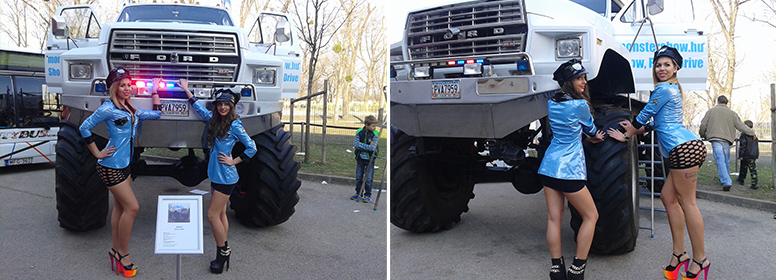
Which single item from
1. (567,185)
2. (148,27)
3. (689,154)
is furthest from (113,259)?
(689,154)

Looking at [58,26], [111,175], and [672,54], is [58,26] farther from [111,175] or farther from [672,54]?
[672,54]

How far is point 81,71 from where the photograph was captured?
558cm

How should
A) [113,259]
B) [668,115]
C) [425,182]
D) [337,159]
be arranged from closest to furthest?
1. [668,115]
2. [113,259]
3. [425,182]
4. [337,159]

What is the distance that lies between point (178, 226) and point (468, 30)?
116 inches

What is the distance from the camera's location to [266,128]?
589 cm

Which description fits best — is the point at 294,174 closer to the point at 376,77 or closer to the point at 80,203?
the point at 80,203

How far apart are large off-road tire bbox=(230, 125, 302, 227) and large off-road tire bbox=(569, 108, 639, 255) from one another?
300 centimetres

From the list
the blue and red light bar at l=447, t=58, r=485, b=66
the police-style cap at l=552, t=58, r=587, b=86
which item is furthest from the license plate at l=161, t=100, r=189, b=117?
the police-style cap at l=552, t=58, r=587, b=86

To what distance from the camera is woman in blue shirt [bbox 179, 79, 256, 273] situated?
16.1 feet

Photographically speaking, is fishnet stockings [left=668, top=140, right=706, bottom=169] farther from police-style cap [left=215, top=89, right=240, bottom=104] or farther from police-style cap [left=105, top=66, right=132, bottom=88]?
police-style cap [left=105, top=66, right=132, bottom=88]

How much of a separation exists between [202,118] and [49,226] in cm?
268

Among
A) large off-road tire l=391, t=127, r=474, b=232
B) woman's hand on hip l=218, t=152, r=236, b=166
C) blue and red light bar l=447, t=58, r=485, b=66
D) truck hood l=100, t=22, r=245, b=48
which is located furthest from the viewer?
large off-road tire l=391, t=127, r=474, b=232

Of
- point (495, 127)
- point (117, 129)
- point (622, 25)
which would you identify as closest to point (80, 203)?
point (117, 129)

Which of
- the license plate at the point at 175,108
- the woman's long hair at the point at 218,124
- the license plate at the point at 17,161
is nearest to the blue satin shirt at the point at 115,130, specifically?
the license plate at the point at 175,108
